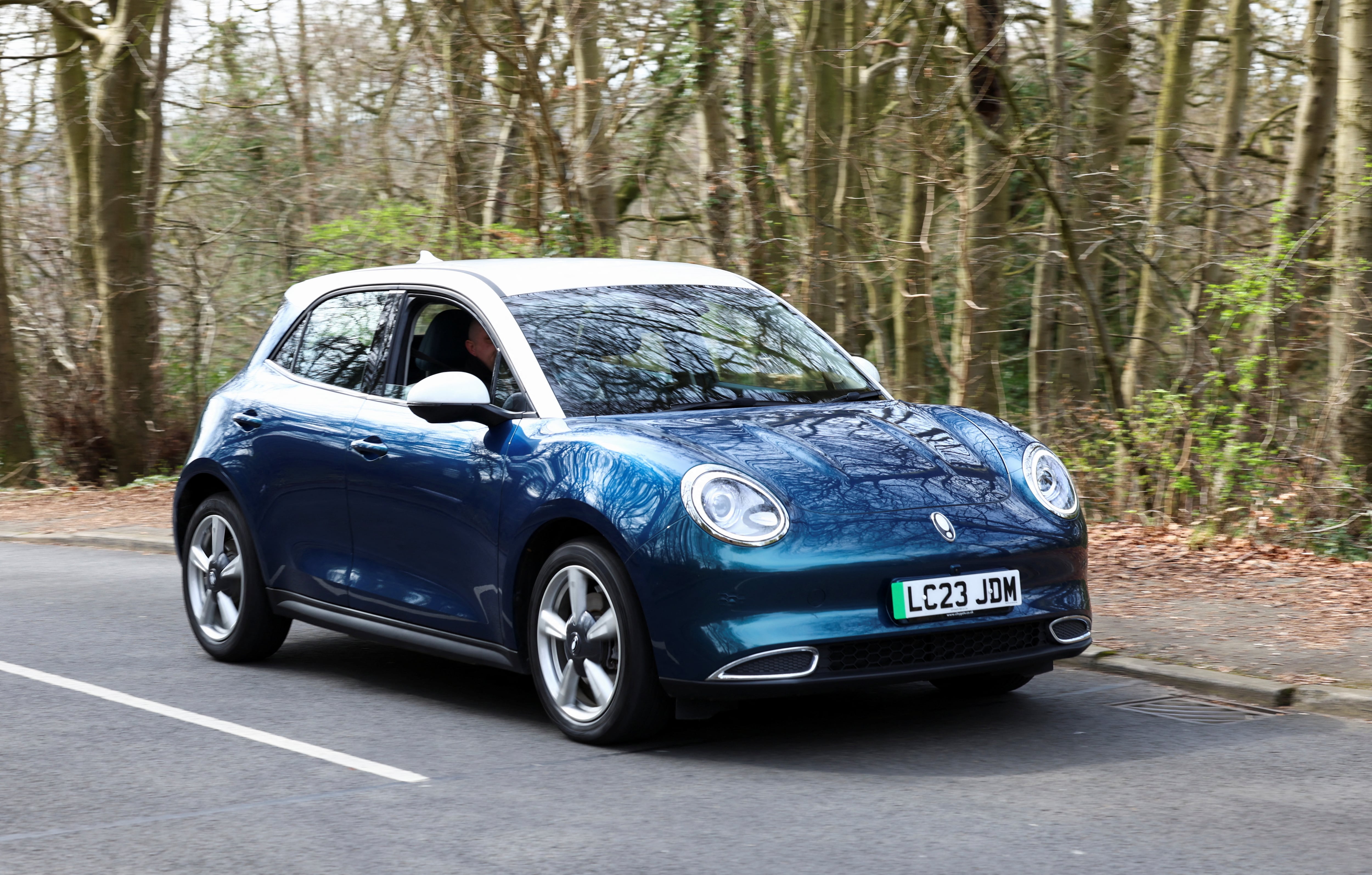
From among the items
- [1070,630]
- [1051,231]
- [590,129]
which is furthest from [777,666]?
[590,129]

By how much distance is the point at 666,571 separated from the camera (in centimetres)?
533

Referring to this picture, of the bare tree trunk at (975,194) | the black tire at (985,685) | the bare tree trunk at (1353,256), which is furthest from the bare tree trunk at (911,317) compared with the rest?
the black tire at (985,685)

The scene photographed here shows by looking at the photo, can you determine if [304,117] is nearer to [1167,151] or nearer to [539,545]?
[1167,151]

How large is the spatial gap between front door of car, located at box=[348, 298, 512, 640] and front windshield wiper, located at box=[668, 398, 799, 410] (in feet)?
2.22

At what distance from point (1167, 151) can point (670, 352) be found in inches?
417

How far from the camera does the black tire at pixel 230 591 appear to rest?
750 centimetres

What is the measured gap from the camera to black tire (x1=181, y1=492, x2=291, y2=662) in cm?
750

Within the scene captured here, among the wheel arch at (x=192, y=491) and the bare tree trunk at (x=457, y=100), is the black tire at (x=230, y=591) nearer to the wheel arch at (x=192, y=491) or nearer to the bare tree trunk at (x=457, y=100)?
the wheel arch at (x=192, y=491)

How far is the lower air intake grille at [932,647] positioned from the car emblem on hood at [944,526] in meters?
0.32

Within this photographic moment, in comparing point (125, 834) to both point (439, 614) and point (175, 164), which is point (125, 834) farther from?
point (175, 164)

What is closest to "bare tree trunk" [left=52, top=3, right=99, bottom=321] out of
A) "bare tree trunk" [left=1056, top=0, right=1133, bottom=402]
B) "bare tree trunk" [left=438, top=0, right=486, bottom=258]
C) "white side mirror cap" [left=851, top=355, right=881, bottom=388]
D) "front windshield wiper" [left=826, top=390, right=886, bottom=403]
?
"bare tree trunk" [left=438, top=0, right=486, bottom=258]

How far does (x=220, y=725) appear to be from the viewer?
634 centimetres

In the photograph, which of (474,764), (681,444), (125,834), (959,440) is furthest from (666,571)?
(125,834)

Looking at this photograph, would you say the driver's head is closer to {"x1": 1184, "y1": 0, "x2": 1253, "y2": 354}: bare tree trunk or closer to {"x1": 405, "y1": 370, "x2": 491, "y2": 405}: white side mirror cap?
{"x1": 405, "y1": 370, "x2": 491, "y2": 405}: white side mirror cap
